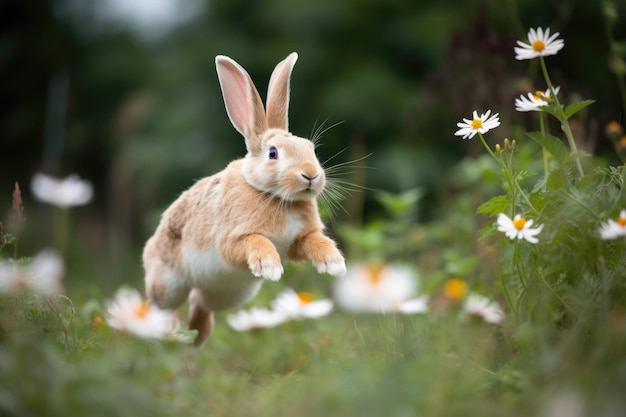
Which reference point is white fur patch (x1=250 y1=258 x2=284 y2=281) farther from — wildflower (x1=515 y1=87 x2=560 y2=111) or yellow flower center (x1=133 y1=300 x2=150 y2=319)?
wildflower (x1=515 y1=87 x2=560 y2=111)

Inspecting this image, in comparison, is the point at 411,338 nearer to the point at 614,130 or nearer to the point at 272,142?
the point at 272,142

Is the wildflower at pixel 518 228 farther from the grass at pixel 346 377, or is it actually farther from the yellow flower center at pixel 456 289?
the yellow flower center at pixel 456 289

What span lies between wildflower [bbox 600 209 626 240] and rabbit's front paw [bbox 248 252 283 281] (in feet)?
3.35

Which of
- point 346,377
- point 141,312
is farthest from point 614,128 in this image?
point 141,312

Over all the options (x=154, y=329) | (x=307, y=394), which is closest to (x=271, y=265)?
(x=154, y=329)

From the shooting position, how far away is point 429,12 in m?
7.12

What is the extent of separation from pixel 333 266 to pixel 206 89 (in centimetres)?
506

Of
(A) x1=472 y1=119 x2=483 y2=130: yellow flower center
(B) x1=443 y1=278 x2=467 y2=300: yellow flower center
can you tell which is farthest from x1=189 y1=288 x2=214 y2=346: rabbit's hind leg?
(A) x1=472 y1=119 x2=483 y2=130: yellow flower center

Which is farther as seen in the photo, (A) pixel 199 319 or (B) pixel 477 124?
(A) pixel 199 319

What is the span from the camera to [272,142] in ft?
8.87

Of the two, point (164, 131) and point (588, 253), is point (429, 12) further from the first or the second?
point (588, 253)

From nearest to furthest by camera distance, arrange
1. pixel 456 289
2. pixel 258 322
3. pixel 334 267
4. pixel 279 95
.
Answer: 1. pixel 334 267
2. pixel 279 95
3. pixel 258 322
4. pixel 456 289

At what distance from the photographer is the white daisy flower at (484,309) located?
2.97 m

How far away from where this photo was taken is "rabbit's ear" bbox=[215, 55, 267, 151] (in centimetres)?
281
